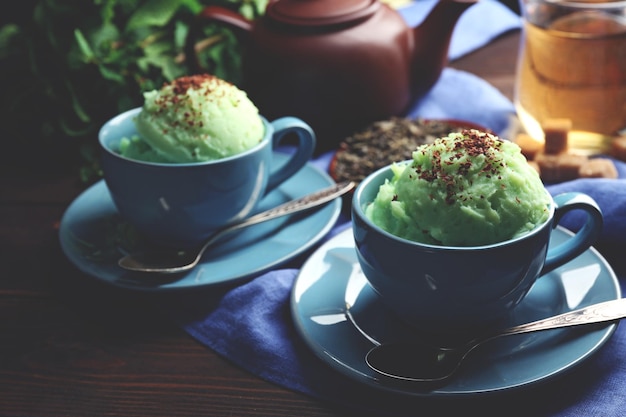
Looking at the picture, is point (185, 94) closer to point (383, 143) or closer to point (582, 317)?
point (383, 143)

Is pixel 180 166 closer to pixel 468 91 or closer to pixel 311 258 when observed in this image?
pixel 311 258

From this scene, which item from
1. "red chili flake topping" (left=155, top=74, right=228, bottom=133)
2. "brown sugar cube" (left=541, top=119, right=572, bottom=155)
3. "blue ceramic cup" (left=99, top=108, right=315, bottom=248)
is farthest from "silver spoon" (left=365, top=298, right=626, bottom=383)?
"brown sugar cube" (left=541, top=119, right=572, bottom=155)

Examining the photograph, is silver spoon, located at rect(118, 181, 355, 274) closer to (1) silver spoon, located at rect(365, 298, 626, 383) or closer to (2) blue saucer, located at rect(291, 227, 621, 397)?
(2) blue saucer, located at rect(291, 227, 621, 397)

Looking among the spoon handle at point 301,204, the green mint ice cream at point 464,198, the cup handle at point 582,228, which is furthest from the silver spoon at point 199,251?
the cup handle at point 582,228

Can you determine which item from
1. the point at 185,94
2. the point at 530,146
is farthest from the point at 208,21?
the point at 530,146

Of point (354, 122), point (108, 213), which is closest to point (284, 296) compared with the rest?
point (108, 213)

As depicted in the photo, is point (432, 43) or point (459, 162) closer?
point (459, 162)

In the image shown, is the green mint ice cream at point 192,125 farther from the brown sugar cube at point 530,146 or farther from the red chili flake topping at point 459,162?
the brown sugar cube at point 530,146
